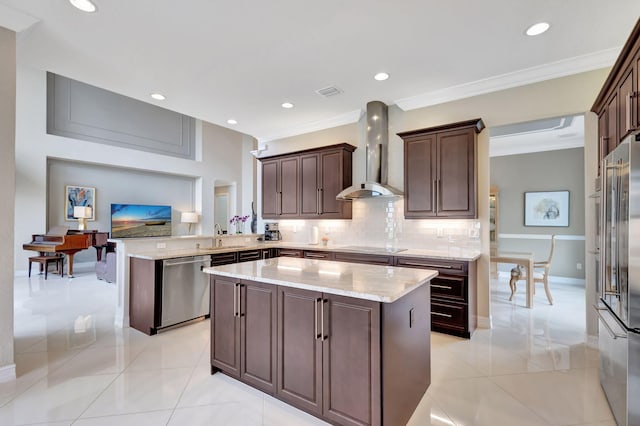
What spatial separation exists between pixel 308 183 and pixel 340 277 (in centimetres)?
298

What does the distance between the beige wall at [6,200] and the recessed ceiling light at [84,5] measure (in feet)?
2.20

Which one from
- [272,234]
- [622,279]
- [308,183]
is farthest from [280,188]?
[622,279]

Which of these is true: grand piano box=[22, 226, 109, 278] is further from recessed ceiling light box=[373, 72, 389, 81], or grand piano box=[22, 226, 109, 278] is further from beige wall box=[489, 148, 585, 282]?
beige wall box=[489, 148, 585, 282]

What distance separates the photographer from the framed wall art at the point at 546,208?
6.13 m

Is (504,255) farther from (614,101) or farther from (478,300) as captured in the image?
(614,101)

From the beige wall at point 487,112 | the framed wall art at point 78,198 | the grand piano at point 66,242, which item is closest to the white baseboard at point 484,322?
the beige wall at point 487,112

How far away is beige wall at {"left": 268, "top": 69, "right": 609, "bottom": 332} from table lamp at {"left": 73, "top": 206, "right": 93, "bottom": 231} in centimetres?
708

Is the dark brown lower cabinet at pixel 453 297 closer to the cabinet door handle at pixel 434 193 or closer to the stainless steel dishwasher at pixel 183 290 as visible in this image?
the cabinet door handle at pixel 434 193

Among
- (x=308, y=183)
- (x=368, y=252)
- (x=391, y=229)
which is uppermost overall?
(x=308, y=183)

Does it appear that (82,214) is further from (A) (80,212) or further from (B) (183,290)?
(B) (183,290)

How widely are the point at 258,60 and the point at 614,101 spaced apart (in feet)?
10.5

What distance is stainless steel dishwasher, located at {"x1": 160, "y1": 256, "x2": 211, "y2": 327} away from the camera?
346 cm

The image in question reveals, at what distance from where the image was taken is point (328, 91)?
391 cm

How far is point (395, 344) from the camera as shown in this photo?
5.77 feet
